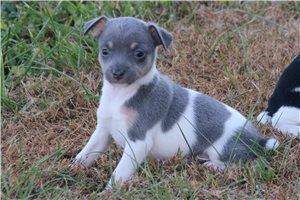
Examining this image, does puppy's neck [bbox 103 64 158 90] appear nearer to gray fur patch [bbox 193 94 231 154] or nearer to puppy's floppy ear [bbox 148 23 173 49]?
puppy's floppy ear [bbox 148 23 173 49]

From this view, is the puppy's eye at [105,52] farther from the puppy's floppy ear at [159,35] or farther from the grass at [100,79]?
the grass at [100,79]

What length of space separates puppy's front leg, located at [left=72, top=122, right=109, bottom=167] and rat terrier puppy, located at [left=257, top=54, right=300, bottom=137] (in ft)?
4.60

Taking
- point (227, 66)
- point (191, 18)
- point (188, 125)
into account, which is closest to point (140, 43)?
point (188, 125)

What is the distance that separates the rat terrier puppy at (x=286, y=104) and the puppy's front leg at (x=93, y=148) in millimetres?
1403

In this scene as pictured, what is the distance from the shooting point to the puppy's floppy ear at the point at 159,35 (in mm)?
4535

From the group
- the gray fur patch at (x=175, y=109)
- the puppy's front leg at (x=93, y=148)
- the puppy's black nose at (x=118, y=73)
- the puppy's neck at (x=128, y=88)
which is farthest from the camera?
the puppy's front leg at (x=93, y=148)

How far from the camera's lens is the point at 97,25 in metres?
4.70

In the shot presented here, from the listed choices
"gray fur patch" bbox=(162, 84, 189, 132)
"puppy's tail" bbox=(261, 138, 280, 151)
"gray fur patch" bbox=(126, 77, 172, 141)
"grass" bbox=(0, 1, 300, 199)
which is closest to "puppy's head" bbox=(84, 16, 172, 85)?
"gray fur patch" bbox=(126, 77, 172, 141)

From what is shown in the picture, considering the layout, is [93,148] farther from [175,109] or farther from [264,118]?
[264,118]

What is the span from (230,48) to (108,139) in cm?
228

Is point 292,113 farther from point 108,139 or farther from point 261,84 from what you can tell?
point 108,139

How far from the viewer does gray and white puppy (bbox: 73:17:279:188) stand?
14.7 ft

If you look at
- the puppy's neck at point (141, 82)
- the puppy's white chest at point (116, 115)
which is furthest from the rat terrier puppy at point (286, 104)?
the puppy's white chest at point (116, 115)

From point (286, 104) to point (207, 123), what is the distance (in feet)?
3.59
